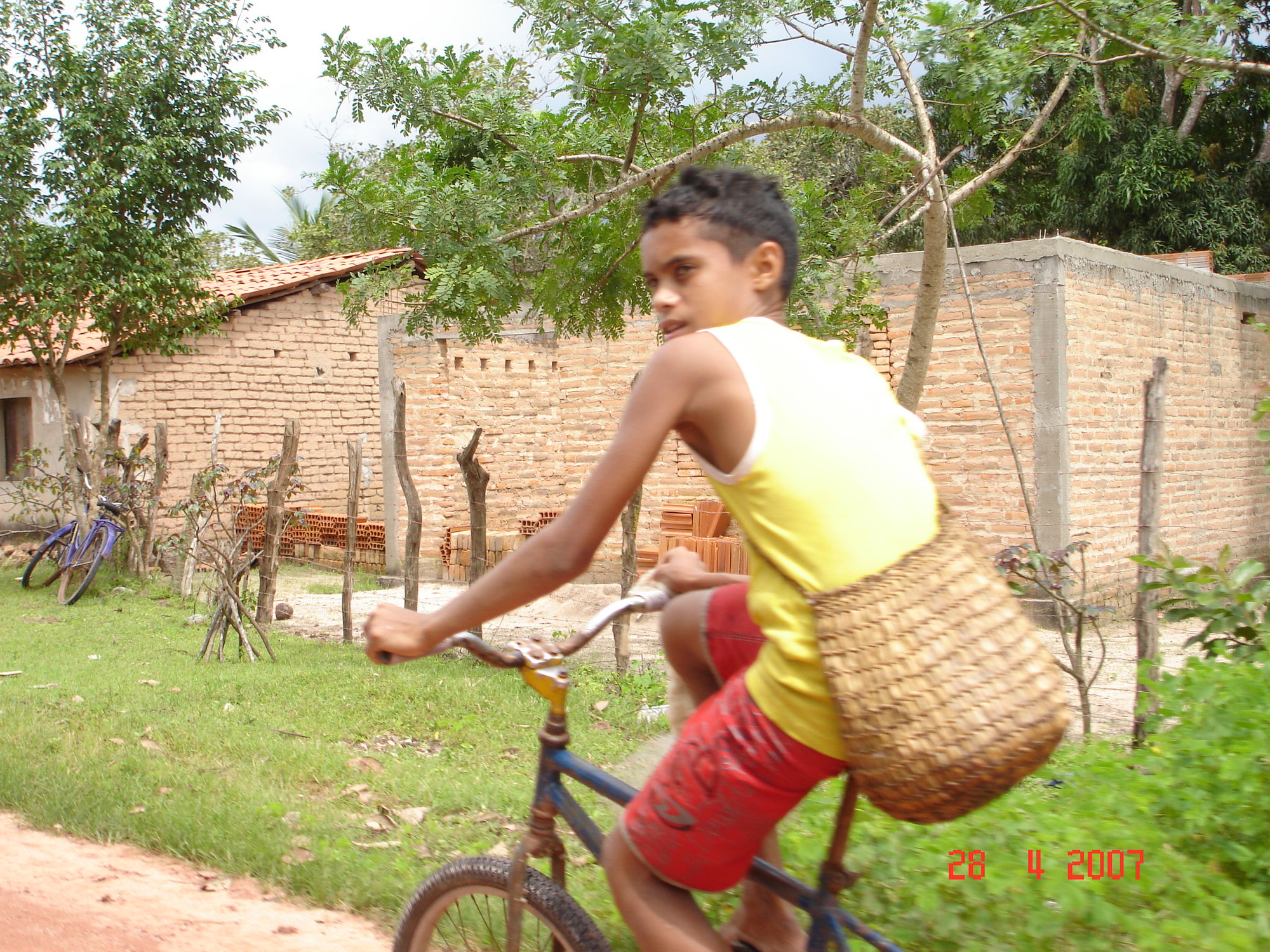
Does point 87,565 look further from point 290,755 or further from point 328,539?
point 290,755

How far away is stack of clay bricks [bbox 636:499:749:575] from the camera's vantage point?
31.6 feet

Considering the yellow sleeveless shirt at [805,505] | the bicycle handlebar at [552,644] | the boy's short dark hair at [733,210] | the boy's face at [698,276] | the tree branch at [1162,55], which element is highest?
the tree branch at [1162,55]

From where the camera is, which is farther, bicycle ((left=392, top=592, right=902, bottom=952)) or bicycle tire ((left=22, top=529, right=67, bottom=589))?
bicycle tire ((left=22, top=529, right=67, bottom=589))

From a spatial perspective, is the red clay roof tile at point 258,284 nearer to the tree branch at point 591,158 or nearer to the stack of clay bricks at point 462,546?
the stack of clay bricks at point 462,546

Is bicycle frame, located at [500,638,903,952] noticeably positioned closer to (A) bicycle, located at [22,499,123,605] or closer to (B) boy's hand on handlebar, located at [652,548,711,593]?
(B) boy's hand on handlebar, located at [652,548,711,593]

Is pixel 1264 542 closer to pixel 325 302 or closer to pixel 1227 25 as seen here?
pixel 1227 25

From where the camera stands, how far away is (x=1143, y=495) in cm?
494

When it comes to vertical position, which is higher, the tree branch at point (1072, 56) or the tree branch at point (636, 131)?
the tree branch at point (1072, 56)

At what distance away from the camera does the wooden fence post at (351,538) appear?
883cm

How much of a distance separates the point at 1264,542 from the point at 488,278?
10.6 metres

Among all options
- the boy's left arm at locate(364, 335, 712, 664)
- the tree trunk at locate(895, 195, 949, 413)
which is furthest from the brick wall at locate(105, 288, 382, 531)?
the boy's left arm at locate(364, 335, 712, 664)

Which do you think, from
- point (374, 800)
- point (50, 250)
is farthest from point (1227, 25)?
point (50, 250)
